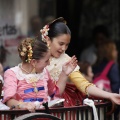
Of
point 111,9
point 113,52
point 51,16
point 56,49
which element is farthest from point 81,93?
point 111,9

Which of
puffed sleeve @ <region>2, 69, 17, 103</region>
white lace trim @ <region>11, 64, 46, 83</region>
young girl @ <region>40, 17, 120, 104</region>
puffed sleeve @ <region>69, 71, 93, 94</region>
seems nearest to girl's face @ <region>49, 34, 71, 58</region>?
young girl @ <region>40, 17, 120, 104</region>

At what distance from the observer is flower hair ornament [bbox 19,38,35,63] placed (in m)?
5.50

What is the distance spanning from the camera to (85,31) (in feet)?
41.1

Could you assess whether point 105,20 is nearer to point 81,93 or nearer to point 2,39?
point 2,39

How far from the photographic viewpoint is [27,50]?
553cm

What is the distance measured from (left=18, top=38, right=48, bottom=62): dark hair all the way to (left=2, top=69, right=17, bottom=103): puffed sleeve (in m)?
0.19

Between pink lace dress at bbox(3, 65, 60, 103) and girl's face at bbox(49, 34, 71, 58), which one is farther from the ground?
girl's face at bbox(49, 34, 71, 58)

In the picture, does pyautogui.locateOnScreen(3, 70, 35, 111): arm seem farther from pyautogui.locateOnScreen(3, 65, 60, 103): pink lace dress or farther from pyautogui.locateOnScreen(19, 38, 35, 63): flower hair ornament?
pyautogui.locateOnScreen(19, 38, 35, 63): flower hair ornament

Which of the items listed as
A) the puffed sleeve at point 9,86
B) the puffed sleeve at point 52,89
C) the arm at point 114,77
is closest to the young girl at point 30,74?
the puffed sleeve at point 9,86

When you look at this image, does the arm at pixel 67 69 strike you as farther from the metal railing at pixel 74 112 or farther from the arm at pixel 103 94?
the metal railing at pixel 74 112

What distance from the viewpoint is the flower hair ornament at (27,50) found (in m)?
5.50

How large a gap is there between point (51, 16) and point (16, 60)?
1.74m

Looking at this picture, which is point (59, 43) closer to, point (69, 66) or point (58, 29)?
point (58, 29)

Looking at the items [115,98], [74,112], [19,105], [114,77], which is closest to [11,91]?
[19,105]
